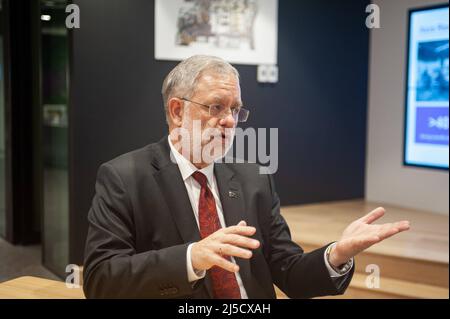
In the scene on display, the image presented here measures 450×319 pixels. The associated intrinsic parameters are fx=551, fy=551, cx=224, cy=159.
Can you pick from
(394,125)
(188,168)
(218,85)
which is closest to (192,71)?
(218,85)

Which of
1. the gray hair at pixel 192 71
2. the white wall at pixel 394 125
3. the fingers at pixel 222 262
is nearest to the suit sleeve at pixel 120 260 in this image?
the fingers at pixel 222 262

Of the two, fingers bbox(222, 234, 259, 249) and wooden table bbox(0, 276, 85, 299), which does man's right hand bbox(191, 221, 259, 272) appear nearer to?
fingers bbox(222, 234, 259, 249)

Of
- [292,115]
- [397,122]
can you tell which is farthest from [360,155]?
[397,122]

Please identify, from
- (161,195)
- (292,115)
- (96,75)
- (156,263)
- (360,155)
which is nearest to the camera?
(156,263)

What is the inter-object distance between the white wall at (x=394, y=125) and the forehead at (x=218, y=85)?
9.86 feet

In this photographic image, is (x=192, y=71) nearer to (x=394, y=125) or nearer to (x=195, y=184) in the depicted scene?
(x=195, y=184)

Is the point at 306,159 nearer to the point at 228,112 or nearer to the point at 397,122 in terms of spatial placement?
Answer: the point at 228,112

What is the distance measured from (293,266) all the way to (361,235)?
0.82 ft

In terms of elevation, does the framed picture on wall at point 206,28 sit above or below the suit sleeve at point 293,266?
above

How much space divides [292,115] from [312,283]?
0.96 meters

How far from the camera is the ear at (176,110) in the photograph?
104 cm

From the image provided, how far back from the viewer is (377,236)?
3.35 ft

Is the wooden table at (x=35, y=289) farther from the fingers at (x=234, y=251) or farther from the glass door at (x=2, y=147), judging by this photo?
the fingers at (x=234, y=251)

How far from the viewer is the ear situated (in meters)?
1.04
